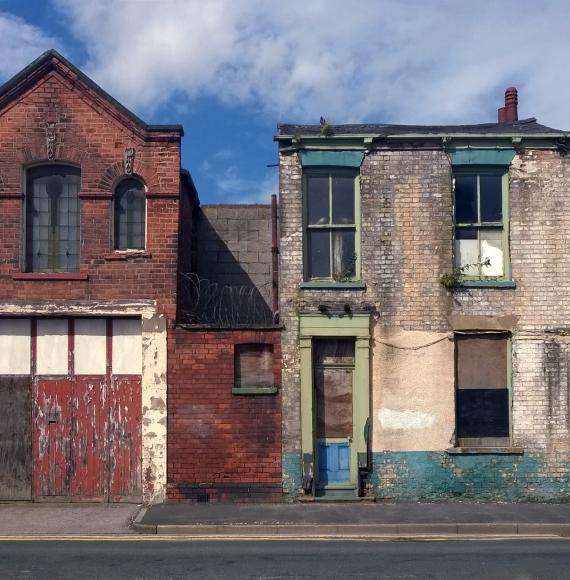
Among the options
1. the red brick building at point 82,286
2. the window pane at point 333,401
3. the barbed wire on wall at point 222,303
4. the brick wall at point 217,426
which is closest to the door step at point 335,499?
the brick wall at point 217,426

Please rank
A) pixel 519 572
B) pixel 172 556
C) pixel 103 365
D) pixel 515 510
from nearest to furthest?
pixel 519 572 < pixel 172 556 < pixel 515 510 < pixel 103 365

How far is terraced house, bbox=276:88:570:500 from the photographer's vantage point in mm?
14133

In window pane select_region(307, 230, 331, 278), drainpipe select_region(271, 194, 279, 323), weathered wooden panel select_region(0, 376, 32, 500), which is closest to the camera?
weathered wooden panel select_region(0, 376, 32, 500)

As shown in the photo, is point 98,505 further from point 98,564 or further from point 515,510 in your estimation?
point 515,510

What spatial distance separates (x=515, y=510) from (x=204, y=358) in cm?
591

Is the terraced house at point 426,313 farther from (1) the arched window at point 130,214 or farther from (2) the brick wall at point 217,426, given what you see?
(1) the arched window at point 130,214

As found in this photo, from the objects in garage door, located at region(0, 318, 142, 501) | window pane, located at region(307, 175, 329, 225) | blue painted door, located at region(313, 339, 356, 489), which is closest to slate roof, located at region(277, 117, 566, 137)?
window pane, located at region(307, 175, 329, 225)

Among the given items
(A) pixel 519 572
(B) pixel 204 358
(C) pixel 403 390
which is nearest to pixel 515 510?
(C) pixel 403 390

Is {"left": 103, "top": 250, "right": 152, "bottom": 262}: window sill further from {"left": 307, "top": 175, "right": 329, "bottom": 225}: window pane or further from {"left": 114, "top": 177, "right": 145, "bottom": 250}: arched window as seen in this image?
{"left": 307, "top": 175, "right": 329, "bottom": 225}: window pane

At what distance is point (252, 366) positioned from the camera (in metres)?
14.3

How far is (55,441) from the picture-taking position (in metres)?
14.0

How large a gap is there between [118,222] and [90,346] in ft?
7.55

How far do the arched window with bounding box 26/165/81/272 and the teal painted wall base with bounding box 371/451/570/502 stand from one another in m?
6.67

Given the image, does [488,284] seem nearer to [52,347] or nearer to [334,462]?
[334,462]
